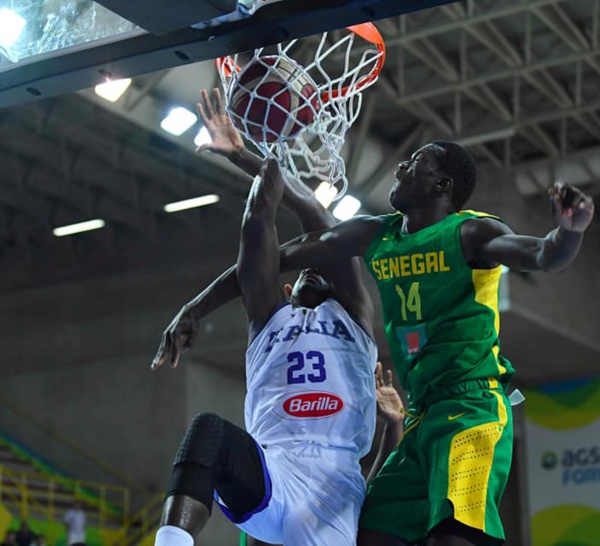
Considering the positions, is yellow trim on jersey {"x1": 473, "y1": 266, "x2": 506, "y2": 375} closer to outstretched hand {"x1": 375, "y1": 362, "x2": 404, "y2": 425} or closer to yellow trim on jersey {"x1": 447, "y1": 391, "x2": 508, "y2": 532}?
yellow trim on jersey {"x1": 447, "y1": 391, "x2": 508, "y2": 532}

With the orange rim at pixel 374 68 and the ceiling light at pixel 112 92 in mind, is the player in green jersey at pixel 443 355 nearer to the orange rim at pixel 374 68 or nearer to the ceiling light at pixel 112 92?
the orange rim at pixel 374 68

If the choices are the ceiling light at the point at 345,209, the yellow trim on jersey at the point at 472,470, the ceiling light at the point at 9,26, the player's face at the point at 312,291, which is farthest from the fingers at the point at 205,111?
the ceiling light at the point at 345,209

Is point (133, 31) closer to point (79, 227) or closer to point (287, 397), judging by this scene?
point (287, 397)

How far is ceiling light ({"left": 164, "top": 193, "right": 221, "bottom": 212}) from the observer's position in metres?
19.7

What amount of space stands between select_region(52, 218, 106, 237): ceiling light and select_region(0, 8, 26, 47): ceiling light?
16978mm

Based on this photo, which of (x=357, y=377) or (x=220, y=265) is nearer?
(x=357, y=377)

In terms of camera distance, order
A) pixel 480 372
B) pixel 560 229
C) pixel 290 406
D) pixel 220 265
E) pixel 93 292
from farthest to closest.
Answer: pixel 93 292
pixel 220 265
pixel 290 406
pixel 480 372
pixel 560 229

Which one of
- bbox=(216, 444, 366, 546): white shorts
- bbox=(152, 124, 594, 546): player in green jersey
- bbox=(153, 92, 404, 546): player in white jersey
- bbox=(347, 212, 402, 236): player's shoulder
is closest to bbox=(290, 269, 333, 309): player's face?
bbox=(153, 92, 404, 546): player in white jersey

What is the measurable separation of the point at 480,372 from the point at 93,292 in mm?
18266

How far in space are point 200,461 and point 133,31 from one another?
4.67 feet

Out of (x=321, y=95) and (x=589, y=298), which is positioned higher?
(x=589, y=298)

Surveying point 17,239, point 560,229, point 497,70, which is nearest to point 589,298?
point 497,70

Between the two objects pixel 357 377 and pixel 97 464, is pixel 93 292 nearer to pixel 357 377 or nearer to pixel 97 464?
pixel 97 464

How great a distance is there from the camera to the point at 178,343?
15.2 feet
